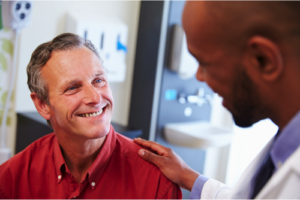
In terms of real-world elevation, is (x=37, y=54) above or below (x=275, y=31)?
below

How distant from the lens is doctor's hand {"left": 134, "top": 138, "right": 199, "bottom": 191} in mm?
1113

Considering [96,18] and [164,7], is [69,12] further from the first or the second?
[164,7]

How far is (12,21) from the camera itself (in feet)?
5.26

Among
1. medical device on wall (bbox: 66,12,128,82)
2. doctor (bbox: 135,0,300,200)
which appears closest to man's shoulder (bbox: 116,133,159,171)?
doctor (bbox: 135,0,300,200)

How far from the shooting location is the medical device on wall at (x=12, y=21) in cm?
156

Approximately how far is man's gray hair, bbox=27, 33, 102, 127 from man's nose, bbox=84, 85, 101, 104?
172 millimetres

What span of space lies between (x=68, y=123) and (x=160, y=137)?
1371 mm

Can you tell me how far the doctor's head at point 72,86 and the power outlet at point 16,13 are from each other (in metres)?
0.61

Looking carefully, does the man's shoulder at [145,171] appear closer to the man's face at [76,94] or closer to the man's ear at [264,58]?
the man's face at [76,94]

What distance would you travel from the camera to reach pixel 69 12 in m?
1.97

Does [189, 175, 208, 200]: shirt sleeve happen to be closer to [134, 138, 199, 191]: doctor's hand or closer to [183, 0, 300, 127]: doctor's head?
[134, 138, 199, 191]: doctor's hand

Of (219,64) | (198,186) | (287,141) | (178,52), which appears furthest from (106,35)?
(287,141)

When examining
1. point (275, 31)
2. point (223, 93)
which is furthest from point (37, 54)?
point (275, 31)

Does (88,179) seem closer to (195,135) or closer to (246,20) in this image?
(246,20)
